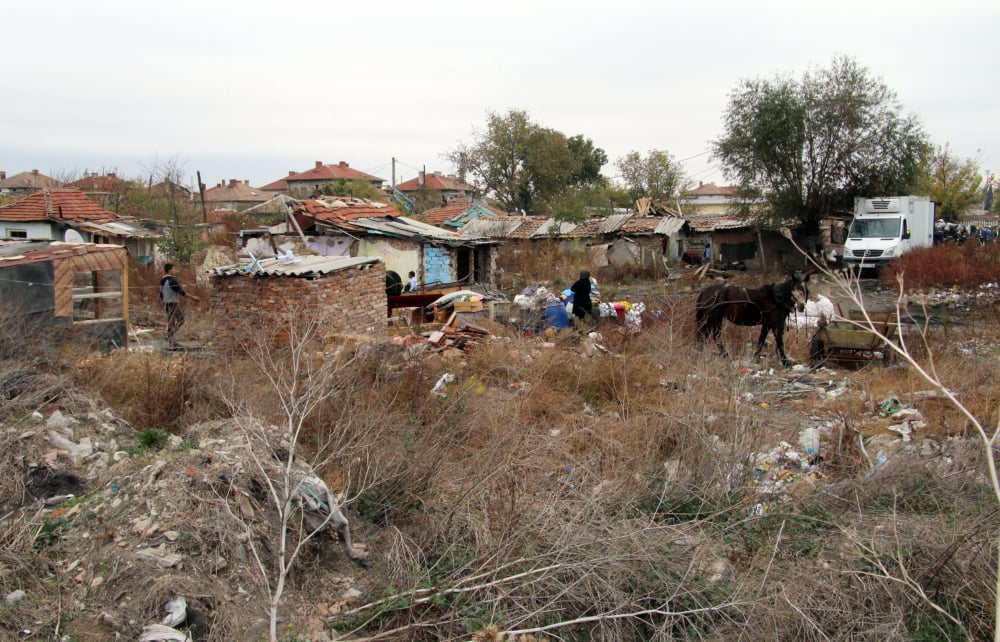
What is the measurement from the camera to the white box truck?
23953mm

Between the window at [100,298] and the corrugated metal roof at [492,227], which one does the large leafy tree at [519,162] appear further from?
the window at [100,298]

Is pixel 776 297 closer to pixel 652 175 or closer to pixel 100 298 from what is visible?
pixel 100 298

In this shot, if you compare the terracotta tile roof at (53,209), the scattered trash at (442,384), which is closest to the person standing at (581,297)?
the scattered trash at (442,384)

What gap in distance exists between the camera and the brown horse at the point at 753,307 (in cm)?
1123

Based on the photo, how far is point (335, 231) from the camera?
63.7 ft

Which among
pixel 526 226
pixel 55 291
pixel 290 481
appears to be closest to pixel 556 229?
pixel 526 226

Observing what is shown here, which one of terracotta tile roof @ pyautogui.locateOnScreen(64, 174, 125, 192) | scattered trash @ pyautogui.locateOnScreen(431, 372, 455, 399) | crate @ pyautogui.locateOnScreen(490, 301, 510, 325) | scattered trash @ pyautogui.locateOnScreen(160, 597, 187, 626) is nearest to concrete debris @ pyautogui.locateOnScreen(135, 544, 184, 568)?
scattered trash @ pyautogui.locateOnScreen(160, 597, 187, 626)

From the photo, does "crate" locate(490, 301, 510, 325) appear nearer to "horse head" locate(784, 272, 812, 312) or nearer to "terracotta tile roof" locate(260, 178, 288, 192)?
"horse head" locate(784, 272, 812, 312)

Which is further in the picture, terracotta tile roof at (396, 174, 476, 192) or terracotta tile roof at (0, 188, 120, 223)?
terracotta tile roof at (396, 174, 476, 192)

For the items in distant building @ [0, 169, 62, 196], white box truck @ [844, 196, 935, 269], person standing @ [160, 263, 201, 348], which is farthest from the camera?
distant building @ [0, 169, 62, 196]

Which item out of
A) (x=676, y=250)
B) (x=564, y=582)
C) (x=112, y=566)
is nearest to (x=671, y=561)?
(x=564, y=582)

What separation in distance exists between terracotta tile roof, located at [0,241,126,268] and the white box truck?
21.2m

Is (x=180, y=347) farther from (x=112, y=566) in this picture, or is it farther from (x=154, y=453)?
(x=112, y=566)

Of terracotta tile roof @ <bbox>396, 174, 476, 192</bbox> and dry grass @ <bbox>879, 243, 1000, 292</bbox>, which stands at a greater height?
terracotta tile roof @ <bbox>396, 174, 476, 192</bbox>
